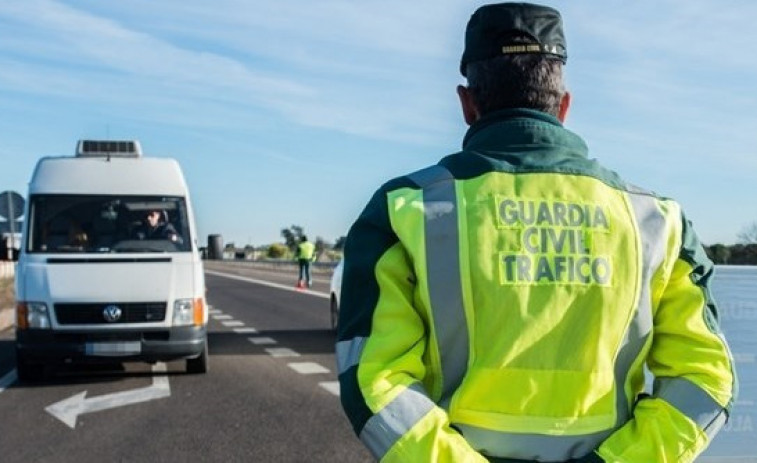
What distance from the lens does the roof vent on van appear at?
547 inches

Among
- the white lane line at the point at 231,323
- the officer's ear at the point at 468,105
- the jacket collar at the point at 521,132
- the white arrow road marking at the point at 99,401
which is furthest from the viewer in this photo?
the white lane line at the point at 231,323

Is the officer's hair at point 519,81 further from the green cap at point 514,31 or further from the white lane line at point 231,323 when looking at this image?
the white lane line at point 231,323

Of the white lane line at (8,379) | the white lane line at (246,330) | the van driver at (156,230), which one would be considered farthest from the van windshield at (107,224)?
the white lane line at (246,330)

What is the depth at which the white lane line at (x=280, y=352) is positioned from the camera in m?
15.4

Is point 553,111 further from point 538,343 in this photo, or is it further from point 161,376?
point 161,376

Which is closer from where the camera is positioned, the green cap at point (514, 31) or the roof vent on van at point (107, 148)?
the green cap at point (514, 31)

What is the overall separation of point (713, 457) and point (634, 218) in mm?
2202

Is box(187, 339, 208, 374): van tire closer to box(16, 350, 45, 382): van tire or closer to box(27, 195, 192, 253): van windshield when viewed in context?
box(27, 195, 192, 253): van windshield

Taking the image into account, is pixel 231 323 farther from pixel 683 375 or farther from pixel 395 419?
pixel 395 419

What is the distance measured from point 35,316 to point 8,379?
3.95 feet

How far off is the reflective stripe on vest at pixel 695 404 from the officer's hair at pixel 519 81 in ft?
2.14

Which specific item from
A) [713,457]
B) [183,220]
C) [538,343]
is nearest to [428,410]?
[538,343]

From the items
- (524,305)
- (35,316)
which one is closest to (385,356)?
(524,305)

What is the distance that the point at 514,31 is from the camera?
2475 millimetres
